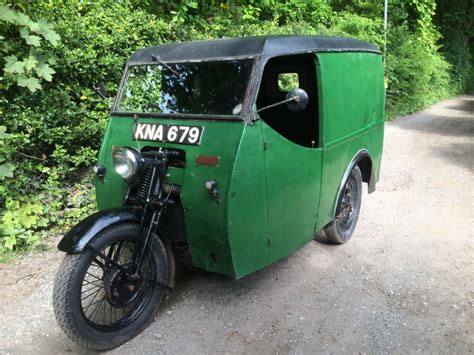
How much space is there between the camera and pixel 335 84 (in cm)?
370

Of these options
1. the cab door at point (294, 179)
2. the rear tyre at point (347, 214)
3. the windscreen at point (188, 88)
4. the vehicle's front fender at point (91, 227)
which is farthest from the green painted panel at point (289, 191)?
the vehicle's front fender at point (91, 227)

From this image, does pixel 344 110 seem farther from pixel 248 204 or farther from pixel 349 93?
pixel 248 204

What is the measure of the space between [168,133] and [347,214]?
246 centimetres

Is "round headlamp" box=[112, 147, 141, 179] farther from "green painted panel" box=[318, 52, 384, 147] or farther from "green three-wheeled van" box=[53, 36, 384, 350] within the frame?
"green painted panel" box=[318, 52, 384, 147]

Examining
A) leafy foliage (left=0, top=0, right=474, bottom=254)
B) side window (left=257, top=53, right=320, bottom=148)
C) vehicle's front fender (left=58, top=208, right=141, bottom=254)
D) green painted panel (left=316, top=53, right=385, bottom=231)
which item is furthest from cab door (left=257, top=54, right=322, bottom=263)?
leafy foliage (left=0, top=0, right=474, bottom=254)

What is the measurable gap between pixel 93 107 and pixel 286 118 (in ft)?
8.65

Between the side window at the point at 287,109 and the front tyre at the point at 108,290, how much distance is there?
186 centimetres

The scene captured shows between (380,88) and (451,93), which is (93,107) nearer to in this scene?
(380,88)

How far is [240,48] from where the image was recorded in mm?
3078

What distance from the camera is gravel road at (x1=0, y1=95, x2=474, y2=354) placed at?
3041 mm

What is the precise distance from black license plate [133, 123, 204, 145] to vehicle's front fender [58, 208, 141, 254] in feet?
1.96

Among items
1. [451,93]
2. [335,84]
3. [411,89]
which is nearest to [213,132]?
[335,84]

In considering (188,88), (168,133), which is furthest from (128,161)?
(188,88)

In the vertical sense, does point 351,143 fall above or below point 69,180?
above
